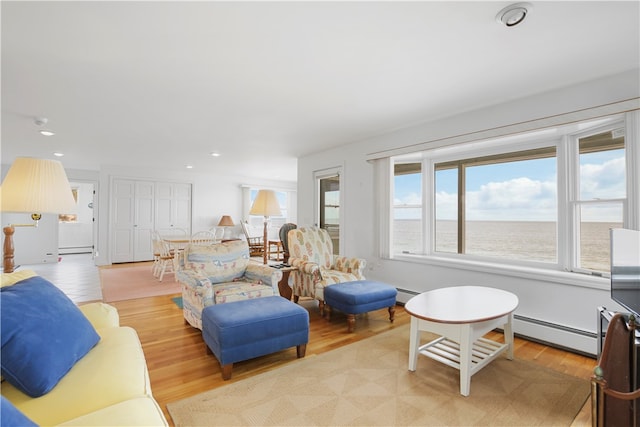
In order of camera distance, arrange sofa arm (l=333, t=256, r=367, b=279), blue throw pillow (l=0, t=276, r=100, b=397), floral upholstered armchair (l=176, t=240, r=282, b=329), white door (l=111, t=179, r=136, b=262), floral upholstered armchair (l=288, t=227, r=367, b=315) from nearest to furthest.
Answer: blue throw pillow (l=0, t=276, r=100, b=397)
floral upholstered armchair (l=176, t=240, r=282, b=329)
floral upholstered armchair (l=288, t=227, r=367, b=315)
sofa arm (l=333, t=256, r=367, b=279)
white door (l=111, t=179, r=136, b=262)

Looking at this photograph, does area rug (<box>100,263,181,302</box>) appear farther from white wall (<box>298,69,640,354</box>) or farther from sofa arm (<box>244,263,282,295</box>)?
white wall (<box>298,69,640,354</box>)

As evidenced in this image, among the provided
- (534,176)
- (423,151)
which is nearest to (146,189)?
(423,151)

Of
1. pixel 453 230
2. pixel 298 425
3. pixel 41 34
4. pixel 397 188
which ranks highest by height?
pixel 41 34

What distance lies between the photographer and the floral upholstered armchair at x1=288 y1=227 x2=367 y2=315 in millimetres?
3533

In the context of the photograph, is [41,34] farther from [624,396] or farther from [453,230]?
[453,230]

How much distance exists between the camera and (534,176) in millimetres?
3342

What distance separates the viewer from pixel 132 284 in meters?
5.17

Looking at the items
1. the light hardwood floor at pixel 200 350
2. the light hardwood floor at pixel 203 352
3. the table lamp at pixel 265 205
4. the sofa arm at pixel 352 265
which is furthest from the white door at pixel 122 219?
the sofa arm at pixel 352 265

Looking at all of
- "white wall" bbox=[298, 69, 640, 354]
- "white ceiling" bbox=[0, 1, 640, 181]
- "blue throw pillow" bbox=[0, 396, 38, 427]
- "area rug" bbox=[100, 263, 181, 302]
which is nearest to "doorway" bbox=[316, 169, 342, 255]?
"white wall" bbox=[298, 69, 640, 354]

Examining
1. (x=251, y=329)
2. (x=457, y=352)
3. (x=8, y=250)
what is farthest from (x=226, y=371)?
(x=457, y=352)

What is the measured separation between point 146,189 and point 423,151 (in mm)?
6626

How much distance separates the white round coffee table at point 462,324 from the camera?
2037 millimetres

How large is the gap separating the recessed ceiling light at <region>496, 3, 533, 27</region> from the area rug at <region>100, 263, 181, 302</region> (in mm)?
4947

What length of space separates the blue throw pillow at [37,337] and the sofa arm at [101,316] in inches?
17.1
